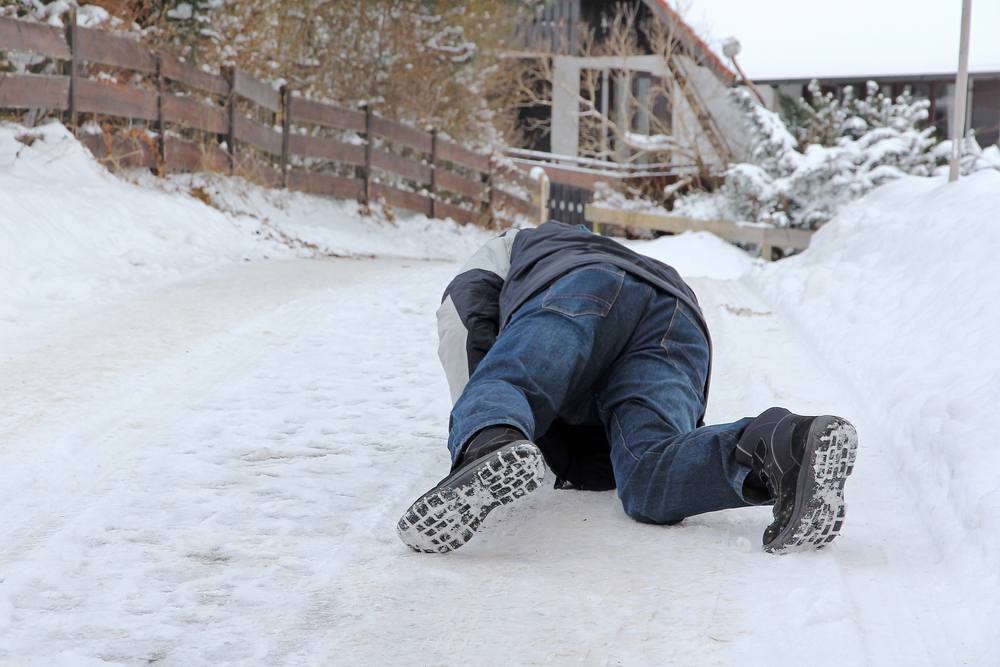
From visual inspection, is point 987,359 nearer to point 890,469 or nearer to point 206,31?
point 890,469

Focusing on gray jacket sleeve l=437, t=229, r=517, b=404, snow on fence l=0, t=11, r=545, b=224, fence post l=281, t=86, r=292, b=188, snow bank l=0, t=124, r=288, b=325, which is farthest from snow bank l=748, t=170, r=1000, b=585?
fence post l=281, t=86, r=292, b=188

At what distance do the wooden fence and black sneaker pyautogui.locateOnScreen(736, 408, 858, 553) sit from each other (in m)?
8.66

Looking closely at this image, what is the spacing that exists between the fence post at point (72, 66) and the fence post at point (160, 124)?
0.98m

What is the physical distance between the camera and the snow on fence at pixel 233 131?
687 cm

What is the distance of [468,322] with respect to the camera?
2.31 meters

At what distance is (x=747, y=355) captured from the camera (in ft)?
13.8

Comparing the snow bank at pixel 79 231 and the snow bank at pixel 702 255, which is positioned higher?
the snow bank at pixel 79 231

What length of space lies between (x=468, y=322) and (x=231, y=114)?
7583mm

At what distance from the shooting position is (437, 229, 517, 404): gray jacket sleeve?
2.30 m

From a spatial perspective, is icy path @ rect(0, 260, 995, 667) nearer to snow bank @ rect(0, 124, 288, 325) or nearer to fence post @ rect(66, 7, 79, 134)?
snow bank @ rect(0, 124, 288, 325)

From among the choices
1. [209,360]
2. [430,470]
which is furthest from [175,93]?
[430,470]

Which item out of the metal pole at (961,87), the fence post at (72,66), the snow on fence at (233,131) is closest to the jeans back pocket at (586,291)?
the metal pole at (961,87)

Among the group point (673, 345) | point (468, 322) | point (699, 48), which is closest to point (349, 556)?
point (468, 322)

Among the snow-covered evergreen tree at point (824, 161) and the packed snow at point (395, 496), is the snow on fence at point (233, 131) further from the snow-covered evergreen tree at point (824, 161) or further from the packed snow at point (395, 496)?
the snow-covered evergreen tree at point (824, 161)
